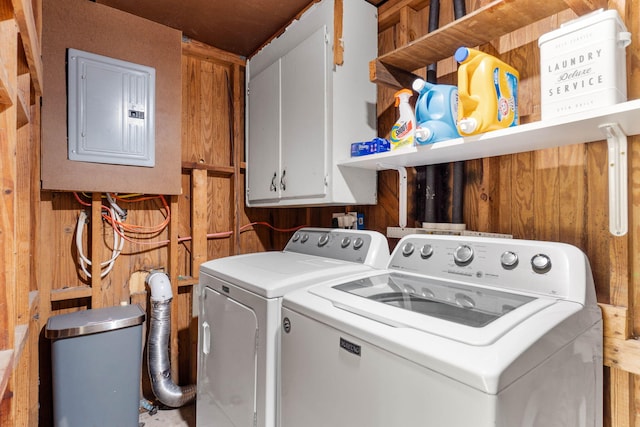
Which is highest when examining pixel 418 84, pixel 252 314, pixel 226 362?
pixel 418 84

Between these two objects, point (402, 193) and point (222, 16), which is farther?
point (222, 16)

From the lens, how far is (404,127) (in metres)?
1.49

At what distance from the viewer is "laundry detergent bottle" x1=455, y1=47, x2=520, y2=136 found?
115 cm

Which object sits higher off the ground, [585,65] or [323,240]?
[585,65]

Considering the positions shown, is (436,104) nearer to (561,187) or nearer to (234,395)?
(561,187)

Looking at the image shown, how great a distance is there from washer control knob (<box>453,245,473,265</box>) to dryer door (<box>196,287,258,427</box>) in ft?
2.56

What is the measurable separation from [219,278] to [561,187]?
1.45m

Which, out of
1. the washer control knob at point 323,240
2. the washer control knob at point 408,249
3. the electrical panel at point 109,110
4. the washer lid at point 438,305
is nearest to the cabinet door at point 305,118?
the washer control knob at point 323,240

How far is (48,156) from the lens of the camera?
179 cm

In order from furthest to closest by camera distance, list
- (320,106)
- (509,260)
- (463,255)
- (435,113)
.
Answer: (320,106) → (435,113) → (463,255) → (509,260)

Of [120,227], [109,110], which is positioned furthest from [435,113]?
[120,227]

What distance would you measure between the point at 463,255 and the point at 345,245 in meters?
0.62

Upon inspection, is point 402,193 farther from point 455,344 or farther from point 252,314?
point 455,344

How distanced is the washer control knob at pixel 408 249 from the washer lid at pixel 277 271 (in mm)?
168
